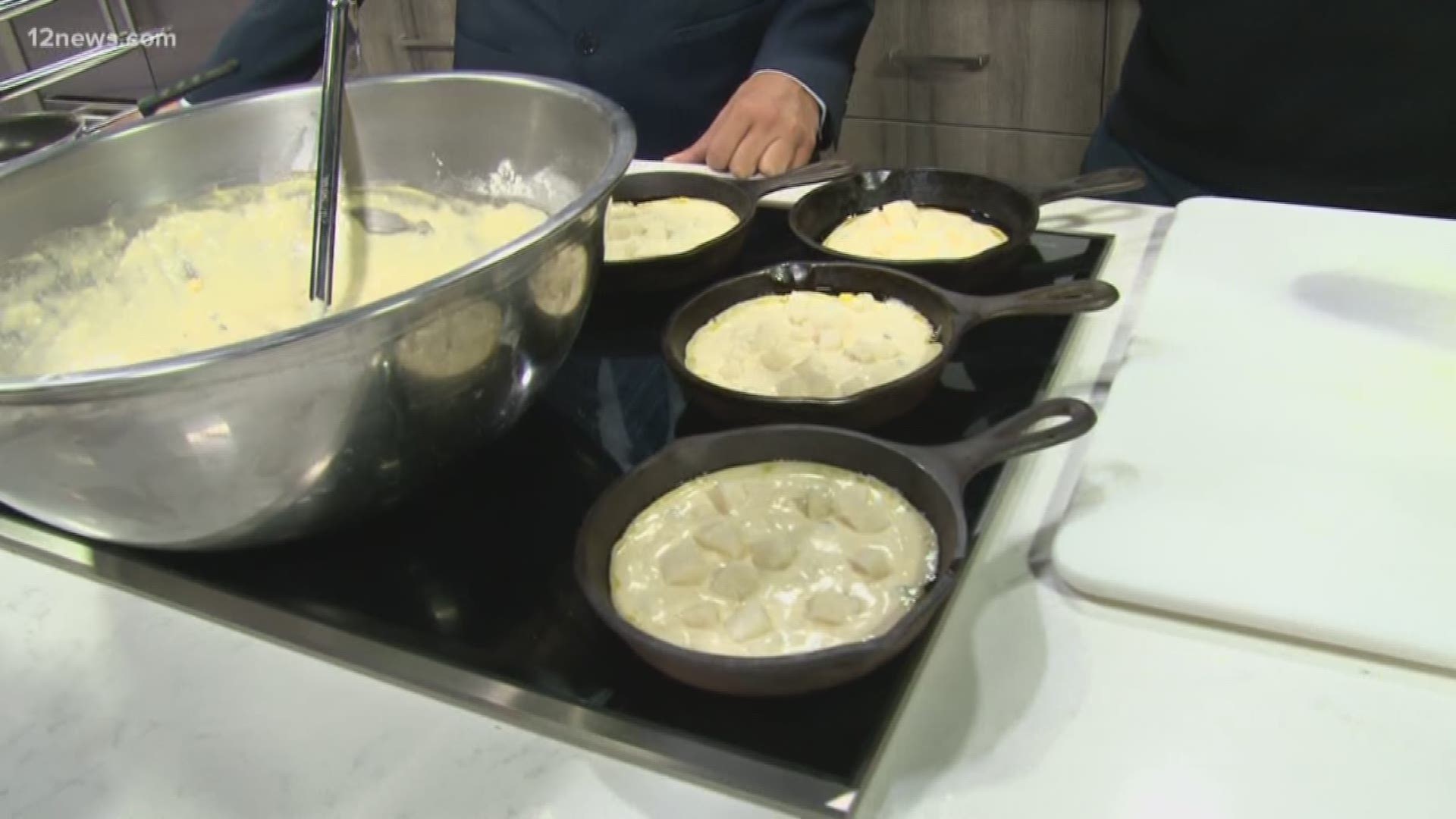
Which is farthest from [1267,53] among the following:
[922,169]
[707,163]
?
[707,163]

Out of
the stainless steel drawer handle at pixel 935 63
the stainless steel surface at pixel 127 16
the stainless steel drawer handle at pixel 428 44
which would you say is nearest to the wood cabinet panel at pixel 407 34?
the stainless steel drawer handle at pixel 428 44

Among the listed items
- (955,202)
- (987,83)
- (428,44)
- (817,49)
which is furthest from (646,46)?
(428,44)

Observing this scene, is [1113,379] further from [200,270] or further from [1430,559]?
[200,270]

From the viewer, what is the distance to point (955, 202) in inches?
35.7

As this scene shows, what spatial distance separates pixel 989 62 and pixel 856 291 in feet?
4.03

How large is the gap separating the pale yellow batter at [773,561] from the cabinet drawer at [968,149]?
1.40 meters

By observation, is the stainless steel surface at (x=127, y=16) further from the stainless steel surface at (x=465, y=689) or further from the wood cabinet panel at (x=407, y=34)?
the stainless steel surface at (x=465, y=689)

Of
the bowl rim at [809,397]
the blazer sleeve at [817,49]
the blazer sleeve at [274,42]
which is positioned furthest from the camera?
the blazer sleeve at [274,42]

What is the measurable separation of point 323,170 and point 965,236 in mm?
470

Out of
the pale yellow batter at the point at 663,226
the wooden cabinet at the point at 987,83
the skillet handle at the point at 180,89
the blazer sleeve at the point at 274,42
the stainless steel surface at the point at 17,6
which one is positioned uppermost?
the stainless steel surface at the point at 17,6

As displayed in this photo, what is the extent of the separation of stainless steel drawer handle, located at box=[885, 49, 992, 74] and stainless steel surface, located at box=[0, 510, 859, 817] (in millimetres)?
1586

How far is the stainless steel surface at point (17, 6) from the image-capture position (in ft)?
2.14

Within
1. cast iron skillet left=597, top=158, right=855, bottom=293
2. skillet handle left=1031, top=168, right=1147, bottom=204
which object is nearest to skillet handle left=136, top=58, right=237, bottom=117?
cast iron skillet left=597, top=158, right=855, bottom=293

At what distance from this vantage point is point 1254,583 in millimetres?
488
